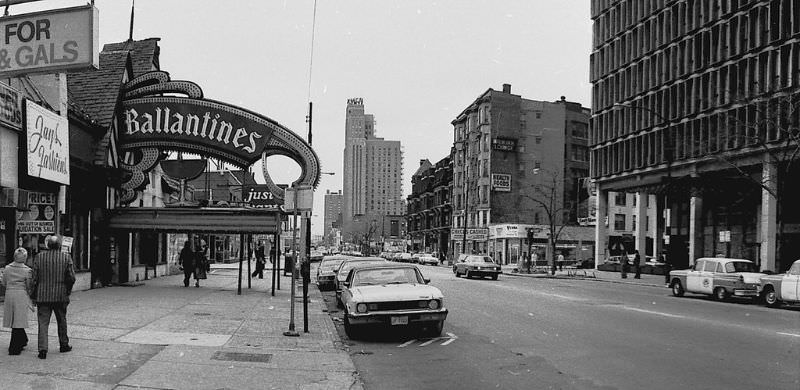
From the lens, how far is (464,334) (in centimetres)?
1465

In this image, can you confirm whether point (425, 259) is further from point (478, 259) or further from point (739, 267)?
point (739, 267)

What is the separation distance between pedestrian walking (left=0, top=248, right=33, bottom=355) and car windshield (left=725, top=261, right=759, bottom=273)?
2204 cm

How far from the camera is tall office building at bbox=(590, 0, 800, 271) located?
38500 millimetres

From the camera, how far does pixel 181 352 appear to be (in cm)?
1134

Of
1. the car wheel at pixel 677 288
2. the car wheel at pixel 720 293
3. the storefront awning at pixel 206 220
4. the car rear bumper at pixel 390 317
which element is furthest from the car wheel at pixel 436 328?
the car wheel at pixel 677 288

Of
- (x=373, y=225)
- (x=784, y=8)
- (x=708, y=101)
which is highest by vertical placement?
(x=784, y=8)

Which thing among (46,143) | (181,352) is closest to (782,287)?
(181,352)

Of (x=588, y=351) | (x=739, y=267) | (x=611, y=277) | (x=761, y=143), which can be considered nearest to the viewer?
(x=588, y=351)

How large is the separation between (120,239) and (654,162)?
121 ft

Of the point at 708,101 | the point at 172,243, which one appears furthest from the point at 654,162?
the point at 172,243

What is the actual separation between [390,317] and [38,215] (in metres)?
10.8

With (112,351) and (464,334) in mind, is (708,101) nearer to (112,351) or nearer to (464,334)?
(464,334)

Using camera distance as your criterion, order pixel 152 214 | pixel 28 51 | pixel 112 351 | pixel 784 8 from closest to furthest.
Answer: pixel 28 51
pixel 112 351
pixel 152 214
pixel 784 8

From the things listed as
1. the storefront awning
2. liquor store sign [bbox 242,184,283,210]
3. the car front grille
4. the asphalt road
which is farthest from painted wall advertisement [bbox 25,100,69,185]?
liquor store sign [bbox 242,184,283,210]
